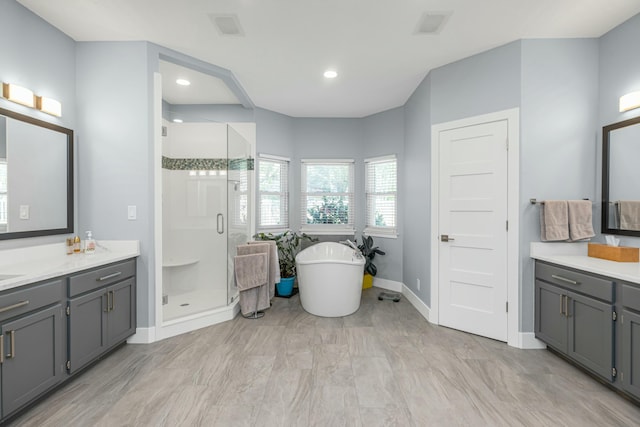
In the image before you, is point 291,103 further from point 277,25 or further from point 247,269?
point 247,269

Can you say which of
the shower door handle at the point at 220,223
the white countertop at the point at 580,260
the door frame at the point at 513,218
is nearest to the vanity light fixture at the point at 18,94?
the shower door handle at the point at 220,223

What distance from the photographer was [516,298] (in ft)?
9.23

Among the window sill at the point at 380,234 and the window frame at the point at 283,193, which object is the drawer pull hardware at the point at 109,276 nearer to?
the window frame at the point at 283,193

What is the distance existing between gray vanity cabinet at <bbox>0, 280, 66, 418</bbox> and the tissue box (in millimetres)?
4039

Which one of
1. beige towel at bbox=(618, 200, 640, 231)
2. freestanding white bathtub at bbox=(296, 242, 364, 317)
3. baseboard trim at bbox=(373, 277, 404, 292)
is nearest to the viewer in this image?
beige towel at bbox=(618, 200, 640, 231)

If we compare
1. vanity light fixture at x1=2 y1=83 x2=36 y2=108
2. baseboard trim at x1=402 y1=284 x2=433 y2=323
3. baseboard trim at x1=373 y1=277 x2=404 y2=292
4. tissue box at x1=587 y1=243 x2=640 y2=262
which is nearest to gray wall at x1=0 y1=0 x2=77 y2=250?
vanity light fixture at x1=2 y1=83 x2=36 y2=108

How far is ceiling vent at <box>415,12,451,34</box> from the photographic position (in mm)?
2415

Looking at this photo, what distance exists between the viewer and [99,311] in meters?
2.37

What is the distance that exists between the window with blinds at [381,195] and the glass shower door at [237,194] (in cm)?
191

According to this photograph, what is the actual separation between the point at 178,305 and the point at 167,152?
1.70m

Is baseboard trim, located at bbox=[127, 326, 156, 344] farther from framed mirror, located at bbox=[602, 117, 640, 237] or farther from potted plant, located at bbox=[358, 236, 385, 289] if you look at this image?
framed mirror, located at bbox=[602, 117, 640, 237]

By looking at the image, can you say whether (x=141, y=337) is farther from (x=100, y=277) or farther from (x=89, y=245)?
(x=89, y=245)

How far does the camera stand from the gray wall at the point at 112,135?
2814mm

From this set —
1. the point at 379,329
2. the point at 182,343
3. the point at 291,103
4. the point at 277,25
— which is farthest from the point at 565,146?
the point at 182,343
